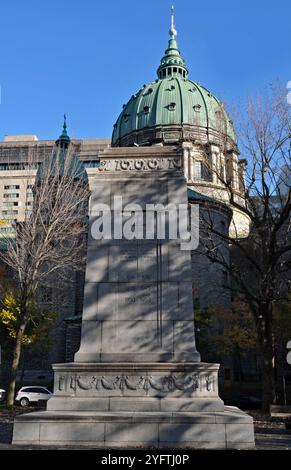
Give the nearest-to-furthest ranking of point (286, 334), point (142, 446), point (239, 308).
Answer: point (142, 446) < point (286, 334) < point (239, 308)

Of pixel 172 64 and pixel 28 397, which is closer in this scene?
pixel 28 397

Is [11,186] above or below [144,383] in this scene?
above

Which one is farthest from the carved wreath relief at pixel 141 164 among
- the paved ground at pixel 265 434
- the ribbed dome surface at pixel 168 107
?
the ribbed dome surface at pixel 168 107

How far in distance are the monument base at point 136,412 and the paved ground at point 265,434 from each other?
657 mm

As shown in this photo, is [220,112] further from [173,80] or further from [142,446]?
[173,80]

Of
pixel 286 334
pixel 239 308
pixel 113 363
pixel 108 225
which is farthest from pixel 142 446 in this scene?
pixel 239 308

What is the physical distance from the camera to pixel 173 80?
80.0m

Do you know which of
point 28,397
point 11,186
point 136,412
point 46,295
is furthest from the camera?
point 11,186

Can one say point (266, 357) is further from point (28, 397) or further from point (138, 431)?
point (28, 397)

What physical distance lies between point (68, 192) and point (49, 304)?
2103cm

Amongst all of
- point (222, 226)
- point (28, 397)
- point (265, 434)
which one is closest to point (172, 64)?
point (222, 226)

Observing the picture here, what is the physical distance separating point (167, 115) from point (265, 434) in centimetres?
6416

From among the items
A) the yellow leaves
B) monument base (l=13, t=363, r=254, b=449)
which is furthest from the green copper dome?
monument base (l=13, t=363, r=254, b=449)

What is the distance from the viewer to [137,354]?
10.8 meters
